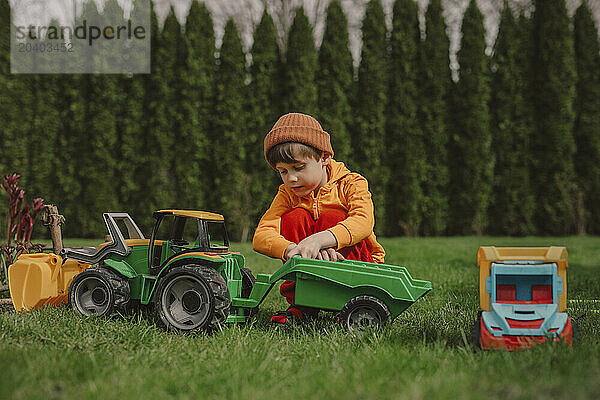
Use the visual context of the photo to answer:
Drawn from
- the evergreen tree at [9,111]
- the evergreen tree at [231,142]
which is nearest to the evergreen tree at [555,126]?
the evergreen tree at [231,142]

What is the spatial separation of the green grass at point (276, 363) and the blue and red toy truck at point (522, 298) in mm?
90

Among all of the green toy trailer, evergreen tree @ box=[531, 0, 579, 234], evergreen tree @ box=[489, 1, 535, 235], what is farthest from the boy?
evergreen tree @ box=[531, 0, 579, 234]

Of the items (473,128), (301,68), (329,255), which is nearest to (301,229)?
(329,255)

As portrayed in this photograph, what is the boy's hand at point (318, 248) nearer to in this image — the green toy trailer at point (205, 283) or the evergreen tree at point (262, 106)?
the green toy trailer at point (205, 283)

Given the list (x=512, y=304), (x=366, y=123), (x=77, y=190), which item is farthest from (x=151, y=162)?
(x=512, y=304)

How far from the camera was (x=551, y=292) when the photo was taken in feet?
7.48

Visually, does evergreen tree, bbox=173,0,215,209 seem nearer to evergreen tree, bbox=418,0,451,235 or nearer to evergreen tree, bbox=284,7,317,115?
evergreen tree, bbox=284,7,317,115

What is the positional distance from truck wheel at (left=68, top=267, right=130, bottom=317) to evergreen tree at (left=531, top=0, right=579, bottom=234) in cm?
1105

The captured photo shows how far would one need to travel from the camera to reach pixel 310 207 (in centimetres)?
313

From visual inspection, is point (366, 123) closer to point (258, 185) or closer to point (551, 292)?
point (258, 185)

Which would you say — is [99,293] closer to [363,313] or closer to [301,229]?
[301,229]

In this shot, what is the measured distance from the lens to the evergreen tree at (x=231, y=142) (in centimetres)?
1100

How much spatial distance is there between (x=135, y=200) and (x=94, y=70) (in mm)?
3049

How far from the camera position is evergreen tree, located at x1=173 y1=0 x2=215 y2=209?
36.2ft
